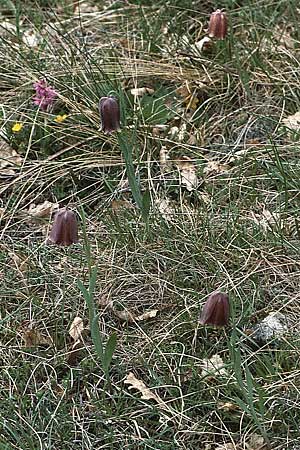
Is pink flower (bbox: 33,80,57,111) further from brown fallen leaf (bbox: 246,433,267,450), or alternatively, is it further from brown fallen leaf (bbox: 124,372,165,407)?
brown fallen leaf (bbox: 246,433,267,450)

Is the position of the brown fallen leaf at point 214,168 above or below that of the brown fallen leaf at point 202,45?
below

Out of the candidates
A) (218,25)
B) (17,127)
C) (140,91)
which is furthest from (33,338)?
(218,25)

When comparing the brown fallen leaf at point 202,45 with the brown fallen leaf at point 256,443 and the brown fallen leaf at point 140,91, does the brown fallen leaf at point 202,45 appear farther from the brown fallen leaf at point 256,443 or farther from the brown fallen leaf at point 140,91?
the brown fallen leaf at point 256,443

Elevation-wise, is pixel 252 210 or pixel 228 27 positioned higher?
pixel 228 27

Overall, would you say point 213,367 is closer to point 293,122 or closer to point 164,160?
point 164,160

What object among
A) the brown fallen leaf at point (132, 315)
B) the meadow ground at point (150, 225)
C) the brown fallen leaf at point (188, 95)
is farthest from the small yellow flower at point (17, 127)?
the brown fallen leaf at point (132, 315)

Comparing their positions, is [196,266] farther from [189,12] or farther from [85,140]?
[189,12]

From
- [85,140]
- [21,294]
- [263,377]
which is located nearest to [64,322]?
[21,294]
